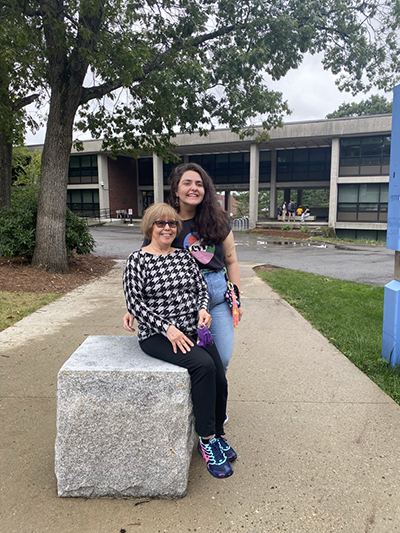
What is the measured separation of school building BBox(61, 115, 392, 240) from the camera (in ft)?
85.0

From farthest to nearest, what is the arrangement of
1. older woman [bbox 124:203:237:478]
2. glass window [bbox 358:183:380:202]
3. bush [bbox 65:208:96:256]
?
glass window [bbox 358:183:380:202] → bush [bbox 65:208:96:256] → older woman [bbox 124:203:237:478]

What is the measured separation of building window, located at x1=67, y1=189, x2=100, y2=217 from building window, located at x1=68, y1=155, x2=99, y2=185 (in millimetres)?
911

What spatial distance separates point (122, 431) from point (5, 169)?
9.94 metres

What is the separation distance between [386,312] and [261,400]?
1541 mm

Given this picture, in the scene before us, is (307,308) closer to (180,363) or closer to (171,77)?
(180,363)

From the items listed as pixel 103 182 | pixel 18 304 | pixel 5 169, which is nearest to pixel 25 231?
pixel 5 169

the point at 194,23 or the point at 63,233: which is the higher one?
the point at 194,23

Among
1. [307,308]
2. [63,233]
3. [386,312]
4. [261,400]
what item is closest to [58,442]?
[261,400]

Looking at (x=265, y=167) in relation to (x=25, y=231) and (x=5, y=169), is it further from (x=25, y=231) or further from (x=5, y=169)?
(x=25, y=231)

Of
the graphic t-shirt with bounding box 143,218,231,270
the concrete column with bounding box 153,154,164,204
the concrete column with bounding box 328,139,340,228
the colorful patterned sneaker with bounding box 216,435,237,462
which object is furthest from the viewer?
the concrete column with bounding box 153,154,164,204

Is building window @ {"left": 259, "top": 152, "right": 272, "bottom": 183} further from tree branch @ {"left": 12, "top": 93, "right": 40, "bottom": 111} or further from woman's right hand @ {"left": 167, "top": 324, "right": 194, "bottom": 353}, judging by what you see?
woman's right hand @ {"left": 167, "top": 324, "right": 194, "bottom": 353}

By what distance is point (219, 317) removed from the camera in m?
2.69

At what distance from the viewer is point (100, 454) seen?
2168 millimetres

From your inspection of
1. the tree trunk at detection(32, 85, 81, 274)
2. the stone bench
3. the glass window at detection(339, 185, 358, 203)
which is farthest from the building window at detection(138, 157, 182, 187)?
the stone bench
